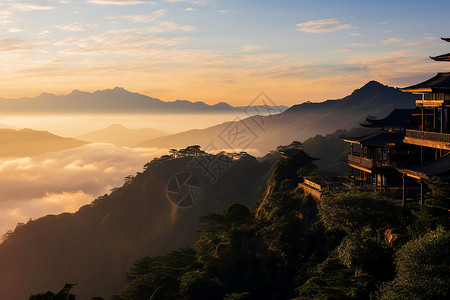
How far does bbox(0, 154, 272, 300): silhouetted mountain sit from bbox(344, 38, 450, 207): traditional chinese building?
2987 inches

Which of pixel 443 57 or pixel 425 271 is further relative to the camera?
pixel 443 57

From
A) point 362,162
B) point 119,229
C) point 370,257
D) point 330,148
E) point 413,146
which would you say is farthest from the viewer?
point 330,148

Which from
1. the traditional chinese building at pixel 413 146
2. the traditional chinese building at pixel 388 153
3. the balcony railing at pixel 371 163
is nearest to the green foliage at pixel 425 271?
the traditional chinese building at pixel 413 146

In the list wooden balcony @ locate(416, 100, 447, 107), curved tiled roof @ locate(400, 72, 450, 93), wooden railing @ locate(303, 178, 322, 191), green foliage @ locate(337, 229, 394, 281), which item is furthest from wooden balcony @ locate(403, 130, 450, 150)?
green foliage @ locate(337, 229, 394, 281)

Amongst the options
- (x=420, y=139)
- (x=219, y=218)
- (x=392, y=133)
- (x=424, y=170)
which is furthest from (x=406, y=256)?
(x=219, y=218)

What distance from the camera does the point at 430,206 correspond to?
2794 centimetres

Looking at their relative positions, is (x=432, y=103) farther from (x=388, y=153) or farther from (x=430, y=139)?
(x=388, y=153)

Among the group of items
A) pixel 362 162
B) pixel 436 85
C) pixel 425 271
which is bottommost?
pixel 425 271

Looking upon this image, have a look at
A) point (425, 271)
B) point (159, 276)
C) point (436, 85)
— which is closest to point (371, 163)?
point (436, 85)

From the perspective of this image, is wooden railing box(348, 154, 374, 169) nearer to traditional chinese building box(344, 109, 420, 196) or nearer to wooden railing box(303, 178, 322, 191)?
traditional chinese building box(344, 109, 420, 196)

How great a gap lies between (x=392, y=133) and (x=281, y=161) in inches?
832

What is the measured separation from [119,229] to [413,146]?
118 meters

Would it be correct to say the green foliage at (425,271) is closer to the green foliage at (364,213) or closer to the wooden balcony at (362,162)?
the green foliage at (364,213)

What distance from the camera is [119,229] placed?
147375 mm
